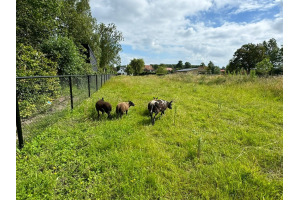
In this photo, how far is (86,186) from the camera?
6.50ft

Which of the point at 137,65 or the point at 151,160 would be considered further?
the point at 137,65

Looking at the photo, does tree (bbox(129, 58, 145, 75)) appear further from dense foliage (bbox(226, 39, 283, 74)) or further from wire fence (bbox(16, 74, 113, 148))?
wire fence (bbox(16, 74, 113, 148))

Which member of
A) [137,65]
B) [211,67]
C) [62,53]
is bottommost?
[62,53]

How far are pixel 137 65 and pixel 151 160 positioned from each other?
208 ft

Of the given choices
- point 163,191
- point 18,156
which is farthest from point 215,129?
point 18,156

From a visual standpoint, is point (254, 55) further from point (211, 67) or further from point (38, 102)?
point (38, 102)

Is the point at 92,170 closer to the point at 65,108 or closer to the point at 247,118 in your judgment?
the point at 65,108

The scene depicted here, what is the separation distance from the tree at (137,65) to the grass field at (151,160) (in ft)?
199

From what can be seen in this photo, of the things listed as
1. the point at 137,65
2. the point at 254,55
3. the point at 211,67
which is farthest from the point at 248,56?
the point at 137,65

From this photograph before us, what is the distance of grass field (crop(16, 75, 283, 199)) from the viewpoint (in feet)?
6.12

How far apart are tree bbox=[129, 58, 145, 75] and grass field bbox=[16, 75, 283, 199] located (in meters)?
60.7

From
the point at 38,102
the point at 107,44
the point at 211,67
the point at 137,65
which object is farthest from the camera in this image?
the point at 137,65

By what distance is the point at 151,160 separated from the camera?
249 cm

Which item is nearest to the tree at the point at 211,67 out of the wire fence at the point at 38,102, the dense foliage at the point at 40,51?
the dense foliage at the point at 40,51
